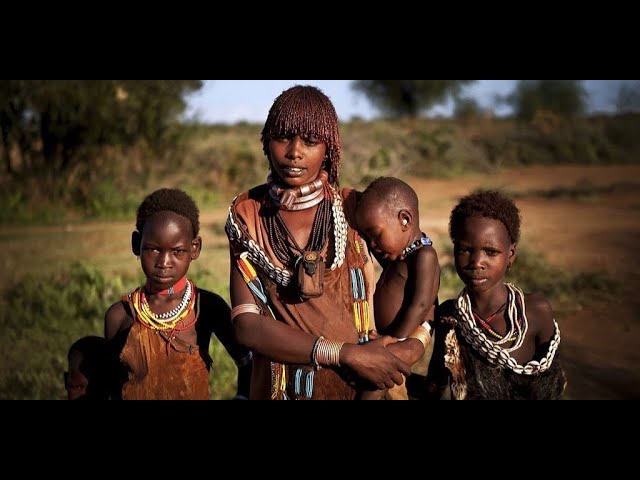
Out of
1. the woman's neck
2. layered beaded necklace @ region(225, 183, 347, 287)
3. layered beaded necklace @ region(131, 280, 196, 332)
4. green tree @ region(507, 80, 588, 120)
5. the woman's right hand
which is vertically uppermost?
green tree @ region(507, 80, 588, 120)

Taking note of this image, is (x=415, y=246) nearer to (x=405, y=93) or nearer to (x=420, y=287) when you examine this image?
(x=420, y=287)

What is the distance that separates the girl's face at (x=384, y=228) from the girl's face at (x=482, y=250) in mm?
213

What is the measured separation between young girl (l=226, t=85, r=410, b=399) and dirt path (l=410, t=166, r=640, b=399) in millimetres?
2643

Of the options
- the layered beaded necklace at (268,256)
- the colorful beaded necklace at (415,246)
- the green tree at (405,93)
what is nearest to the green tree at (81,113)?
the layered beaded necklace at (268,256)

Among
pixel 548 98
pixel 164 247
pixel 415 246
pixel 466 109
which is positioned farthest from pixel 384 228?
pixel 466 109

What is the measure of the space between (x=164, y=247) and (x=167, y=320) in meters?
0.30

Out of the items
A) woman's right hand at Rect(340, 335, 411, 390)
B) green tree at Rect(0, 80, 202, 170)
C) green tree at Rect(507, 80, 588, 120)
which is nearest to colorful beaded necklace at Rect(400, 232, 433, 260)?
woman's right hand at Rect(340, 335, 411, 390)

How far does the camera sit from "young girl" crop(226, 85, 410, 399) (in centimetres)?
237

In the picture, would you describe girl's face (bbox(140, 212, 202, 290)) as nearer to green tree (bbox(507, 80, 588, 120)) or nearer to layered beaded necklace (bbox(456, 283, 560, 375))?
layered beaded necklace (bbox(456, 283, 560, 375))

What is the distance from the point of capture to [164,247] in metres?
2.64

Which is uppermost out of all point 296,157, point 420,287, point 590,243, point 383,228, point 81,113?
point 81,113

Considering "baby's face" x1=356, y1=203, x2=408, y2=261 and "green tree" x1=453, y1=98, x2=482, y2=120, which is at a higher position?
"green tree" x1=453, y1=98, x2=482, y2=120

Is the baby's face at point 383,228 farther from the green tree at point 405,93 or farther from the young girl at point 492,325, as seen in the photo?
the green tree at point 405,93

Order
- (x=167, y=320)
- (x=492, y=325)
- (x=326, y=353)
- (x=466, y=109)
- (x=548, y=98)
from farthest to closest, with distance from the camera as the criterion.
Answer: (x=466, y=109) → (x=548, y=98) → (x=167, y=320) → (x=492, y=325) → (x=326, y=353)
